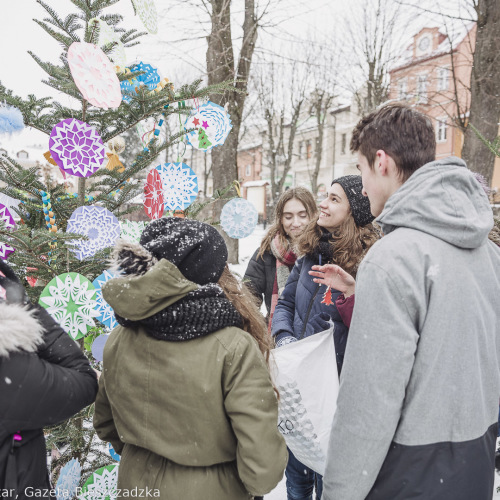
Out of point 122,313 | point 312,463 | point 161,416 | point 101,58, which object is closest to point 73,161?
point 101,58

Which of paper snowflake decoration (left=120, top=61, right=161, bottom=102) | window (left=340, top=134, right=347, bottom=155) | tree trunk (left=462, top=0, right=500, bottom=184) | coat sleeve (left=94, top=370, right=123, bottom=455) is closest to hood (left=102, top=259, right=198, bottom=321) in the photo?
coat sleeve (left=94, top=370, right=123, bottom=455)

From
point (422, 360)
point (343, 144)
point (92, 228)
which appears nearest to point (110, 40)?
point (92, 228)

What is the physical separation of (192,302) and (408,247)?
709 millimetres

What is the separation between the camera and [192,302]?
1.38 m

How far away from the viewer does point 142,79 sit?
2.69 metres

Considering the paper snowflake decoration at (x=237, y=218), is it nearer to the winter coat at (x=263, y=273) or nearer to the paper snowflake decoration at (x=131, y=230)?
the winter coat at (x=263, y=273)

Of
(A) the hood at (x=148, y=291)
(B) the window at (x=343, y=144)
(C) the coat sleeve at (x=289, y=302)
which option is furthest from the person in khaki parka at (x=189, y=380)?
(B) the window at (x=343, y=144)

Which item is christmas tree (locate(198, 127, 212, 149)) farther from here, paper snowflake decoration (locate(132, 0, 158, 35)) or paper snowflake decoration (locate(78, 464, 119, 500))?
paper snowflake decoration (locate(78, 464, 119, 500))

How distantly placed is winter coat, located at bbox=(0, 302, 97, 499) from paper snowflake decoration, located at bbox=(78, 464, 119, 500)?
1.11 metres

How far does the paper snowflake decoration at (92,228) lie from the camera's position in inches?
84.0

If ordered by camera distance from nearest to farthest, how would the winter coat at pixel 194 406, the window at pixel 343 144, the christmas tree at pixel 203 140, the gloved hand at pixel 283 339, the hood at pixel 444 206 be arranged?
the hood at pixel 444 206 < the winter coat at pixel 194 406 < the gloved hand at pixel 283 339 < the christmas tree at pixel 203 140 < the window at pixel 343 144

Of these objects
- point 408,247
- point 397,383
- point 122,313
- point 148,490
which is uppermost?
point 408,247

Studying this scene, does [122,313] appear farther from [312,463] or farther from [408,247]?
[312,463]

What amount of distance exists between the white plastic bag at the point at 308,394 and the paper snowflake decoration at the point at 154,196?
1150 mm
